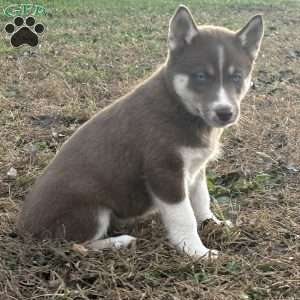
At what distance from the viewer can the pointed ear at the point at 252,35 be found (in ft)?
12.7

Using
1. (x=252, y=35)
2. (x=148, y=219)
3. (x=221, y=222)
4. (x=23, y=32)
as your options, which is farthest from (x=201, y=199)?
(x=23, y=32)

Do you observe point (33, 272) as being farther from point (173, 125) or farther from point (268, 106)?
point (268, 106)

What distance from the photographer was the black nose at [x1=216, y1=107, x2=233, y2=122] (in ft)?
11.6

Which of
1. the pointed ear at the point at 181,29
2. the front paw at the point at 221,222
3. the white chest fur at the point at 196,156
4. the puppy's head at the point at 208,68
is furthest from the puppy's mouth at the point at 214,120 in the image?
the front paw at the point at 221,222

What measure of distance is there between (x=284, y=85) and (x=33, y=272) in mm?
5545

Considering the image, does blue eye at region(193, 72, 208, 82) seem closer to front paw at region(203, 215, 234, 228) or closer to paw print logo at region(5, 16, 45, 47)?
front paw at region(203, 215, 234, 228)

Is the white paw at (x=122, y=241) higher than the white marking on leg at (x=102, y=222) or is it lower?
lower

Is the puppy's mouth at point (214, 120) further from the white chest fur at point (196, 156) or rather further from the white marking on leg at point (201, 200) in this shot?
the white marking on leg at point (201, 200)

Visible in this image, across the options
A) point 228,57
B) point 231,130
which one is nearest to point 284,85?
point 231,130

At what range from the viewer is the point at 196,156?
3.74 m

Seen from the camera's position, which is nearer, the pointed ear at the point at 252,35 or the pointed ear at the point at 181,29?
the pointed ear at the point at 181,29

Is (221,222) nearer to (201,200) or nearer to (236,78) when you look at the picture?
(201,200)

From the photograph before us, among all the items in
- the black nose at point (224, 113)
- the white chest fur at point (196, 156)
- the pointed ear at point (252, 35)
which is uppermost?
the pointed ear at point (252, 35)

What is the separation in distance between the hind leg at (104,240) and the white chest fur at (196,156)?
Result: 23.8 inches
